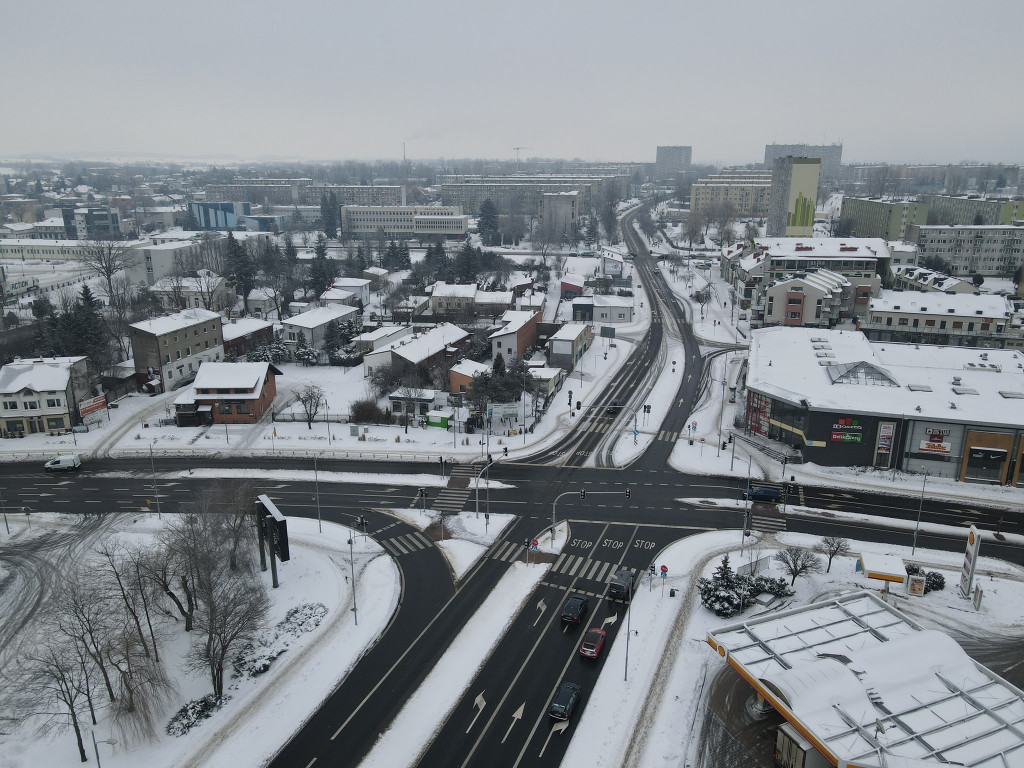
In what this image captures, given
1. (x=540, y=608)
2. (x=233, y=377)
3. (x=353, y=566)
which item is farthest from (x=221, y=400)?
(x=540, y=608)

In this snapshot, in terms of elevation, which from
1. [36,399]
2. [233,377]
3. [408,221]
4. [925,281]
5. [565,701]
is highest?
[408,221]

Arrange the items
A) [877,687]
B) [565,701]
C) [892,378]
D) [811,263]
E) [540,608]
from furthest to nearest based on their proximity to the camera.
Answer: [811,263]
[892,378]
[540,608]
[565,701]
[877,687]

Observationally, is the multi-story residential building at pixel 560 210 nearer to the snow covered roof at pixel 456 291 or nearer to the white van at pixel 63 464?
the snow covered roof at pixel 456 291

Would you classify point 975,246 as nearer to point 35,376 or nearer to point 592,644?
point 592,644

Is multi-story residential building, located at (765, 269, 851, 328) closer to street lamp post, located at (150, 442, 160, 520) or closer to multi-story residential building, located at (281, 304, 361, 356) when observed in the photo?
multi-story residential building, located at (281, 304, 361, 356)

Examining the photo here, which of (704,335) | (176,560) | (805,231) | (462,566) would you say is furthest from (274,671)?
(805,231)

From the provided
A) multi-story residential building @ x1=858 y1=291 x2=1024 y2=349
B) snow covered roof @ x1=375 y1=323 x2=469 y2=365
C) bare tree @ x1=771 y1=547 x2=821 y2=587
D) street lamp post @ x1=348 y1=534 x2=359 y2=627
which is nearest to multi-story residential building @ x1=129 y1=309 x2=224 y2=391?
snow covered roof @ x1=375 y1=323 x2=469 y2=365

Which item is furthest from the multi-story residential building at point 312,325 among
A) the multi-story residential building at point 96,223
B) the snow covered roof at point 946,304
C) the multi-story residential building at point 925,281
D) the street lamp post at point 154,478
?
the multi-story residential building at point 96,223
